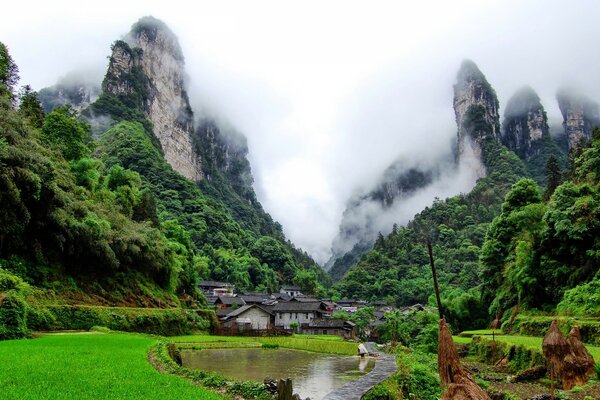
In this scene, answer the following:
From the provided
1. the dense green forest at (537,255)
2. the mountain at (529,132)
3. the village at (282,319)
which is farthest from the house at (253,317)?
the mountain at (529,132)

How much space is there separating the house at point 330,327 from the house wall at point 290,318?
470 centimetres

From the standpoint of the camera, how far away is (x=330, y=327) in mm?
65375

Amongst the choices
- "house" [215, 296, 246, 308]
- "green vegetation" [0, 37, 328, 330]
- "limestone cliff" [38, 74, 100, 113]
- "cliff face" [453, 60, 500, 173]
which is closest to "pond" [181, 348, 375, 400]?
"green vegetation" [0, 37, 328, 330]

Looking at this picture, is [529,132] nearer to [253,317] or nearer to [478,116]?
[478,116]

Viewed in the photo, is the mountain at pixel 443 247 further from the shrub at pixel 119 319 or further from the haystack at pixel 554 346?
the haystack at pixel 554 346

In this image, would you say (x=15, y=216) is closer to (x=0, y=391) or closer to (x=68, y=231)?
(x=68, y=231)

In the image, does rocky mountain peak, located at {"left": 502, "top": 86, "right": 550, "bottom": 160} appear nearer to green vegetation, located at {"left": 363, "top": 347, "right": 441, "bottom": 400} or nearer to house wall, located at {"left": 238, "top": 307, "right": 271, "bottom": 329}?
house wall, located at {"left": 238, "top": 307, "right": 271, "bottom": 329}

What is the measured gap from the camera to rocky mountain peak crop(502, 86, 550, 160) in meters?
178

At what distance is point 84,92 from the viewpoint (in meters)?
197

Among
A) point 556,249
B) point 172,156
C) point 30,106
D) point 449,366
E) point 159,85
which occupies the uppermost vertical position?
point 159,85

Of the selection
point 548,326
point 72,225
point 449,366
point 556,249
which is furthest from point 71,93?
point 449,366

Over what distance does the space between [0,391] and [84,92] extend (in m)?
216

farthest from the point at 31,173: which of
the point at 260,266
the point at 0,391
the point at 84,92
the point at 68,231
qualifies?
the point at 84,92

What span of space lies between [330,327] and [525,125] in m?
157
